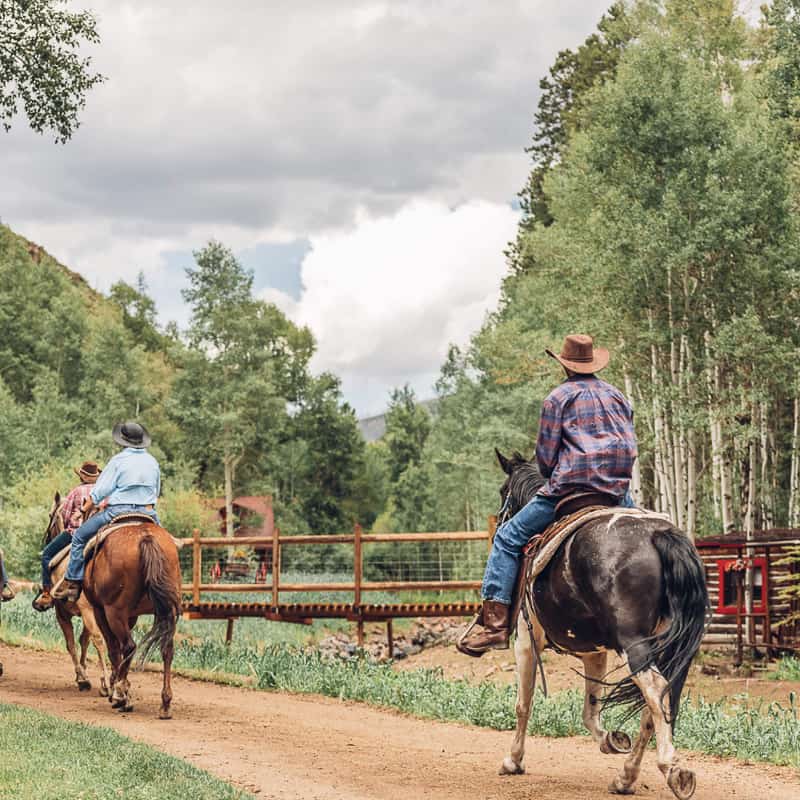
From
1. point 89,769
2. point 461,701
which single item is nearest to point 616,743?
point 89,769

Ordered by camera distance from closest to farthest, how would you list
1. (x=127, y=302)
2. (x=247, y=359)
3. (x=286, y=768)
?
1. (x=286, y=768)
2. (x=247, y=359)
3. (x=127, y=302)

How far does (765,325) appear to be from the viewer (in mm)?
25375

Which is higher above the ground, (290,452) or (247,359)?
(247,359)

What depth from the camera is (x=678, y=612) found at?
6531 millimetres

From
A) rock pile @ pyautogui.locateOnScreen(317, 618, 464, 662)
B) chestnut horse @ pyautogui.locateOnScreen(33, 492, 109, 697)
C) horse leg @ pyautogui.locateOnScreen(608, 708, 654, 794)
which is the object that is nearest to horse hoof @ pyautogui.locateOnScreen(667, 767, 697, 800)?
horse leg @ pyautogui.locateOnScreen(608, 708, 654, 794)

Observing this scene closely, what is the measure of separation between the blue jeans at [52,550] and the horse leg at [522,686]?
22.0ft

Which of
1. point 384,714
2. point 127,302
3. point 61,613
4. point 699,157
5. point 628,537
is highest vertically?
point 127,302

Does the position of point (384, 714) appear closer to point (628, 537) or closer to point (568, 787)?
point (568, 787)

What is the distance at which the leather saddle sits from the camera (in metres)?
7.08

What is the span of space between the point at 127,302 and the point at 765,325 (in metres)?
69.3

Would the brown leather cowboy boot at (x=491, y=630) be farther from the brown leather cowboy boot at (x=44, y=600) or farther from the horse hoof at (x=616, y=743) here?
the brown leather cowboy boot at (x=44, y=600)

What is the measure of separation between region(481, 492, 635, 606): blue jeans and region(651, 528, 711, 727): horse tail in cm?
92

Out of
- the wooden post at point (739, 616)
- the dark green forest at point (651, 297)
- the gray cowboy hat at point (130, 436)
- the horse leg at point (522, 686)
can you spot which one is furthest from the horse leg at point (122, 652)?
the dark green forest at point (651, 297)

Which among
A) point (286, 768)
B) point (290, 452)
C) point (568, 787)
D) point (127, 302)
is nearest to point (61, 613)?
point (286, 768)
